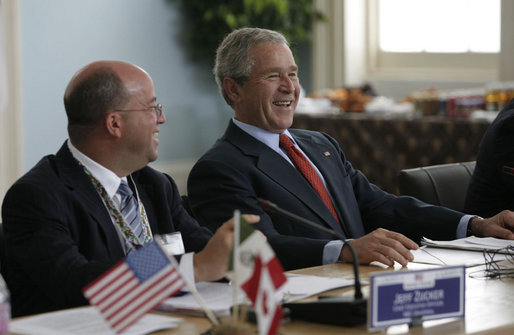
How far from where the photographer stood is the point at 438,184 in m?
3.03

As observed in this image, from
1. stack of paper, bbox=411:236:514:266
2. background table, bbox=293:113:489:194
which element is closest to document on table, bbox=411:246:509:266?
stack of paper, bbox=411:236:514:266

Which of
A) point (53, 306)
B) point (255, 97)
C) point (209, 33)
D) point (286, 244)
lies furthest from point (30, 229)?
point (209, 33)

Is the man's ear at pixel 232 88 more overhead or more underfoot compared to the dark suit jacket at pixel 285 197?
more overhead

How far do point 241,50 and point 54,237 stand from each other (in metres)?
1.08

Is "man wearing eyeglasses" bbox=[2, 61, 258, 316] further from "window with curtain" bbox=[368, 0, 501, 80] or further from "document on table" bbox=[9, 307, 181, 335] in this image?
"window with curtain" bbox=[368, 0, 501, 80]

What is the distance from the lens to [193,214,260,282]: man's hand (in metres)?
1.79

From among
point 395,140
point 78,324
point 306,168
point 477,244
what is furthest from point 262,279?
point 395,140

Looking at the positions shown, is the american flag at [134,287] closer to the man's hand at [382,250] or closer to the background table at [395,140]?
the man's hand at [382,250]

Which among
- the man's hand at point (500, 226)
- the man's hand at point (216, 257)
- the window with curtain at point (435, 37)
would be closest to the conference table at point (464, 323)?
the man's hand at point (216, 257)

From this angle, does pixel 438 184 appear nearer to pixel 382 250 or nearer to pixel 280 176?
pixel 280 176

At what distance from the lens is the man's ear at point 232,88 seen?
2.82 meters

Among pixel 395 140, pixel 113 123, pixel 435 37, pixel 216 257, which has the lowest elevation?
pixel 395 140

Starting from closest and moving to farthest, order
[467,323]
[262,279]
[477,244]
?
1. [262,279]
2. [467,323]
3. [477,244]

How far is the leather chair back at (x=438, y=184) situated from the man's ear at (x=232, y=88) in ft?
2.06
